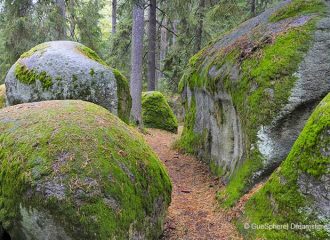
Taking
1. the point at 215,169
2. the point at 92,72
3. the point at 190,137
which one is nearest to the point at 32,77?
the point at 92,72

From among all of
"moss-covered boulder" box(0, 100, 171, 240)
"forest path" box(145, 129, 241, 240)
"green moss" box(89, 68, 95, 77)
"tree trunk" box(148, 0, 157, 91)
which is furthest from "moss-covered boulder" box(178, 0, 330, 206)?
"tree trunk" box(148, 0, 157, 91)

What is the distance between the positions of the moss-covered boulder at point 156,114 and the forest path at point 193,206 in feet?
17.7

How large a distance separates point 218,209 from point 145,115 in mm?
9346

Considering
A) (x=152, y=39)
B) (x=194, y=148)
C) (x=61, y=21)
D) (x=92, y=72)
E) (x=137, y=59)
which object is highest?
(x=61, y=21)

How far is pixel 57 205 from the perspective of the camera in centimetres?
335

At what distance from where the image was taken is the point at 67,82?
7672mm

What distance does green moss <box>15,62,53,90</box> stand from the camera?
7645 millimetres

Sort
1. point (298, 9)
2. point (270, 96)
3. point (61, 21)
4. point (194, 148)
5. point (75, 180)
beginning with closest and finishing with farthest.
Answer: point (75, 180), point (270, 96), point (298, 9), point (194, 148), point (61, 21)

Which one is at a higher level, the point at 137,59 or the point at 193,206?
the point at 137,59

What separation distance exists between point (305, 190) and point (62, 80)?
5755mm

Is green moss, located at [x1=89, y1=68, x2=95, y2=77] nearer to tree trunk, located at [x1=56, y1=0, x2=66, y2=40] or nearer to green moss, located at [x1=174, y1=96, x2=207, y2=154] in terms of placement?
green moss, located at [x1=174, y1=96, x2=207, y2=154]

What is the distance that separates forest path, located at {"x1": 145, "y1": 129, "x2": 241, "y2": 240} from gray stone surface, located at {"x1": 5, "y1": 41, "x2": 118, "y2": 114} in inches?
85.2

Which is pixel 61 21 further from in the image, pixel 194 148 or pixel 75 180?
pixel 75 180

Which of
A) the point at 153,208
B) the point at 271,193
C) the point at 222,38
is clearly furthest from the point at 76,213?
the point at 222,38
